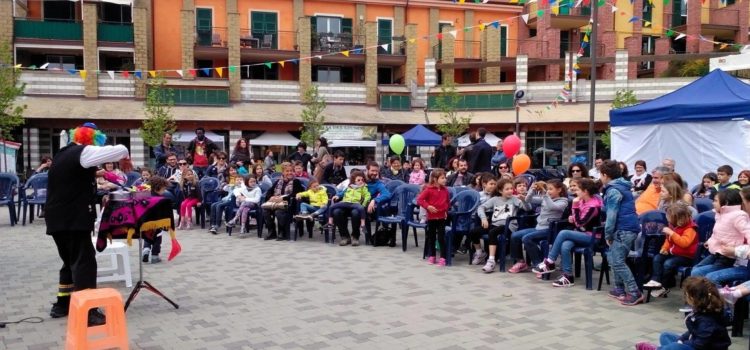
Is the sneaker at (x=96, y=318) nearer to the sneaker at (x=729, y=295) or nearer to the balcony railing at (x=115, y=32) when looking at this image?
the sneaker at (x=729, y=295)

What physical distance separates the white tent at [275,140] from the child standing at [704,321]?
2362 centimetres

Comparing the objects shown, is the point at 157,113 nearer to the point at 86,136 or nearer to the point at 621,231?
the point at 86,136

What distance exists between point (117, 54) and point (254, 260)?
23192 millimetres

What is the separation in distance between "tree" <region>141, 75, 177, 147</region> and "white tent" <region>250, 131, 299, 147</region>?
3.65 m

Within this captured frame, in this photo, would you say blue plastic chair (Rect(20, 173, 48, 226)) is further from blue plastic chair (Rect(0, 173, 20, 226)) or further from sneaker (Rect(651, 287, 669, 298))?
sneaker (Rect(651, 287, 669, 298))

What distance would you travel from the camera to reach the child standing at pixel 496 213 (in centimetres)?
765

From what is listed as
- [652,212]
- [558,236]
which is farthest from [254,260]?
[652,212]

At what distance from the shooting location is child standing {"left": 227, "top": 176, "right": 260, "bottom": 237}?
426 inches

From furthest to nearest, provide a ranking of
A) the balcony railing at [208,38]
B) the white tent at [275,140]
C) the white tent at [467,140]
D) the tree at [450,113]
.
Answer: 1. the balcony railing at [208,38]
2. the tree at [450,113]
3. the white tent at [275,140]
4. the white tent at [467,140]

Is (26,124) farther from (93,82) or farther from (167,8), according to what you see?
(167,8)

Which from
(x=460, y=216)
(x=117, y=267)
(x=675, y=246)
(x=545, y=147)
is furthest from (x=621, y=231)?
(x=545, y=147)

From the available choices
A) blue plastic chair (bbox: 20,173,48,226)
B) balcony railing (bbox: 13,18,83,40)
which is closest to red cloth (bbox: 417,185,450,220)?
blue plastic chair (bbox: 20,173,48,226)

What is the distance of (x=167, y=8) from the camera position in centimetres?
2931

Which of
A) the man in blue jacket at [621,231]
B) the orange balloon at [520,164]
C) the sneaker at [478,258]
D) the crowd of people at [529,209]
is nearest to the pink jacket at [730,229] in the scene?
the crowd of people at [529,209]
